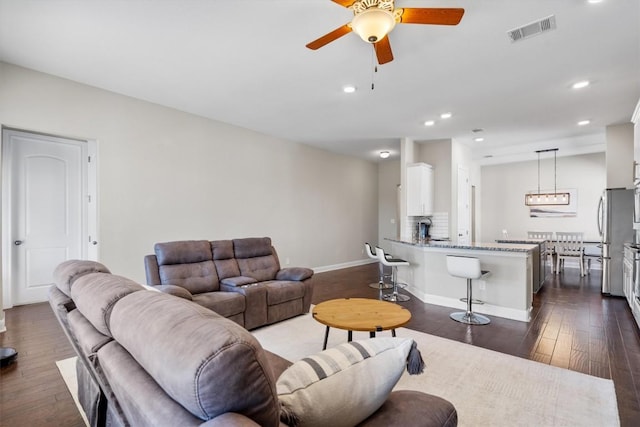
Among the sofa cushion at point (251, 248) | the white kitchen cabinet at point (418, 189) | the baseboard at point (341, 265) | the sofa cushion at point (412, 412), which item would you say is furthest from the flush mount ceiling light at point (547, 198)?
the sofa cushion at point (412, 412)

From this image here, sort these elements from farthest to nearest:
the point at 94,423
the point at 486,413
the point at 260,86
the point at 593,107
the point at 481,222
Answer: the point at 481,222 < the point at 593,107 < the point at 260,86 < the point at 486,413 < the point at 94,423

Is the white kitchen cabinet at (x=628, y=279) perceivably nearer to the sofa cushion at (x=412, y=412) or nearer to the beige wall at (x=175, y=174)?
the sofa cushion at (x=412, y=412)

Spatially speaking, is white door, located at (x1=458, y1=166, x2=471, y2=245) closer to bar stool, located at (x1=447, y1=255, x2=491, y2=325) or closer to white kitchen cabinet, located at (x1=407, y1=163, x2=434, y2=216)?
white kitchen cabinet, located at (x1=407, y1=163, x2=434, y2=216)

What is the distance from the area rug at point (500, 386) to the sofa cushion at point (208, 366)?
1.86m

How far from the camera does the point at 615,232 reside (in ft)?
16.7

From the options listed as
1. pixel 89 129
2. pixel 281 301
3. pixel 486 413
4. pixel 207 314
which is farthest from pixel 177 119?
pixel 486 413

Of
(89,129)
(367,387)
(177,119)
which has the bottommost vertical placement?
(367,387)

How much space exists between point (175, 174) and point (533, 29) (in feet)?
15.7

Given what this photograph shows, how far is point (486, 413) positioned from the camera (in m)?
2.06

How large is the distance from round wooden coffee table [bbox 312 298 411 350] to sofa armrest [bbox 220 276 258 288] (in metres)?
1.23

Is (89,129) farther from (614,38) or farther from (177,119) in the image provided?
(614,38)

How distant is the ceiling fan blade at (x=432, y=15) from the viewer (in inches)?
79.3

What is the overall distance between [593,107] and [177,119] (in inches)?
247

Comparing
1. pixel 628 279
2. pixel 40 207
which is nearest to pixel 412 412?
pixel 628 279
